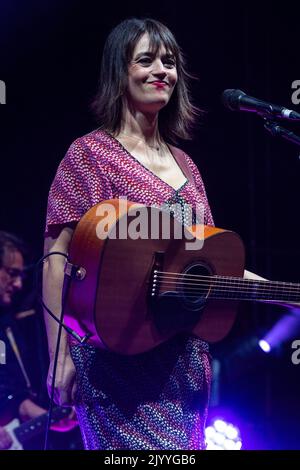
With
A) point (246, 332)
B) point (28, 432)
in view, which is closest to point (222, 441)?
point (246, 332)

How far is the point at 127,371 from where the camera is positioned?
6.29 ft

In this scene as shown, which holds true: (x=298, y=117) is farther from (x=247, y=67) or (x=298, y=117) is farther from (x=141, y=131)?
(x=247, y=67)

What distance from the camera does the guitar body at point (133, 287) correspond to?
5.93 feet

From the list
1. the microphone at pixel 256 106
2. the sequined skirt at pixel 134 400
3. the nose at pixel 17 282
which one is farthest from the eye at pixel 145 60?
the nose at pixel 17 282

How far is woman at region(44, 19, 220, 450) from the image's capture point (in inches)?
75.4

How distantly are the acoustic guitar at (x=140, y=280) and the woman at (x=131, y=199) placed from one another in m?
0.09

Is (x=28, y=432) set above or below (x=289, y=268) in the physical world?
below

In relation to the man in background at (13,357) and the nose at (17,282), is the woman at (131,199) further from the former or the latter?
the nose at (17,282)

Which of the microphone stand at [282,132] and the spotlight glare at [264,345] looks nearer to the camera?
the microphone stand at [282,132]

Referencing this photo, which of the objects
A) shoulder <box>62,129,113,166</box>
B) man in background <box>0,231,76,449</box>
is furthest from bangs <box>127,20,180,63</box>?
man in background <box>0,231,76,449</box>

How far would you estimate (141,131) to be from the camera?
2277 mm

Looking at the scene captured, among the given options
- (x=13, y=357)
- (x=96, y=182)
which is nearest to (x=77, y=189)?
(x=96, y=182)

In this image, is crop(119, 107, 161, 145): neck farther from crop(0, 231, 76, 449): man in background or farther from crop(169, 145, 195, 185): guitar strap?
crop(0, 231, 76, 449): man in background
